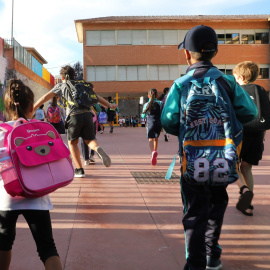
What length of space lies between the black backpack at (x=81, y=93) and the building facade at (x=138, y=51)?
3091cm

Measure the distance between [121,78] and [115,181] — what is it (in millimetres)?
31944

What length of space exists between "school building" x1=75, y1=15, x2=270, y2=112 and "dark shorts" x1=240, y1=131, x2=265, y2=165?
108 ft

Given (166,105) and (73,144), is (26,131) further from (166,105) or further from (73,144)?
(73,144)

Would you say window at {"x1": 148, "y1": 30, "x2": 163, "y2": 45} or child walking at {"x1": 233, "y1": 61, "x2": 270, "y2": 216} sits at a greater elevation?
window at {"x1": 148, "y1": 30, "x2": 163, "y2": 45}

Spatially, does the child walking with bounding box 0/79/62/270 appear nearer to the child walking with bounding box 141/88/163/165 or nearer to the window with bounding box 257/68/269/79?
the child walking with bounding box 141/88/163/165

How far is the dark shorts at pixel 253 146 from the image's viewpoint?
4059mm

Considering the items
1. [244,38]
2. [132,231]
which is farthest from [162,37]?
[132,231]

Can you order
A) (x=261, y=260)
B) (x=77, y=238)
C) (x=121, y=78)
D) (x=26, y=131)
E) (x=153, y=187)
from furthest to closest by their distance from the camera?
1. (x=121, y=78)
2. (x=153, y=187)
3. (x=77, y=238)
4. (x=261, y=260)
5. (x=26, y=131)

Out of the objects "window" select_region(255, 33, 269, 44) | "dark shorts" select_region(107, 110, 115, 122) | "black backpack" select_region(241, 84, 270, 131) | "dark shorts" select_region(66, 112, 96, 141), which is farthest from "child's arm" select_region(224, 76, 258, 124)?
"window" select_region(255, 33, 269, 44)

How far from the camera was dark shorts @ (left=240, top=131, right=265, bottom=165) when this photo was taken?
4.06m

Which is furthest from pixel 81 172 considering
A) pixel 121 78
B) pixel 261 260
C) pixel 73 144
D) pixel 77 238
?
pixel 121 78

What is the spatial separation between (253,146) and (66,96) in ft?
10.2

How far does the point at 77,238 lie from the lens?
3266 mm

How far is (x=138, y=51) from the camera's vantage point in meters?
37.0
